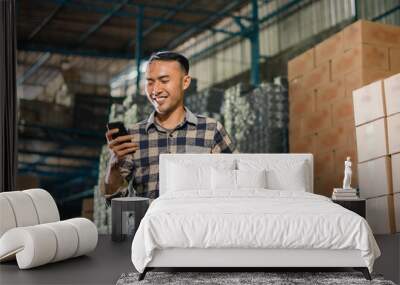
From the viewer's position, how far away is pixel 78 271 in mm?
3412

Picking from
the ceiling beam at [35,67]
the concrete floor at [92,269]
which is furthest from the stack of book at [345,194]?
the ceiling beam at [35,67]

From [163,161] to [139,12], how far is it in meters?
4.99

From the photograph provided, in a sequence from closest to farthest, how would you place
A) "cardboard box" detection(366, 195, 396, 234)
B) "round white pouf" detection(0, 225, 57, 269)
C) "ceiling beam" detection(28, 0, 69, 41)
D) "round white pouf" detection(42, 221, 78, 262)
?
1. "round white pouf" detection(0, 225, 57, 269)
2. "round white pouf" detection(42, 221, 78, 262)
3. "cardboard box" detection(366, 195, 396, 234)
4. "ceiling beam" detection(28, 0, 69, 41)

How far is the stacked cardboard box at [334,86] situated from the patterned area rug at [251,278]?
265 centimetres

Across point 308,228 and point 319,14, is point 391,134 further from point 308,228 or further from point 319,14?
point 319,14

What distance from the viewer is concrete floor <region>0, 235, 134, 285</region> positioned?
3127 mm

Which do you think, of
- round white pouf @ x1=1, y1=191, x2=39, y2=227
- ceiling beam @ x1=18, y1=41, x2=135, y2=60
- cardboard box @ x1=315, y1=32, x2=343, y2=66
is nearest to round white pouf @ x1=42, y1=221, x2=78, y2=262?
round white pouf @ x1=1, y1=191, x2=39, y2=227

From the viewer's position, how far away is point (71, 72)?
10.7 m

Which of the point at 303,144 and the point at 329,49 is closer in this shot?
the point at 329,49

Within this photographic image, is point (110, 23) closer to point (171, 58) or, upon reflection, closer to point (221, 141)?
point (171, 58)

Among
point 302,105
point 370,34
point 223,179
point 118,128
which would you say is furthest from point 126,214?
point 370,34

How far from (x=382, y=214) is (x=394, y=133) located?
2.55 feet

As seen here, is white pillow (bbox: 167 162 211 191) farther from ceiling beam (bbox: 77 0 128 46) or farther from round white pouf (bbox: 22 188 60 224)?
ceiling beam (bbox: 77 0 128 46)

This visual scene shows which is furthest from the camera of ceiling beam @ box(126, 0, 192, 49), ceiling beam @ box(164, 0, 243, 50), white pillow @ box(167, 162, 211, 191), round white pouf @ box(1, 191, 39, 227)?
ceiling beam @ box(164, 0, 243, 50)
